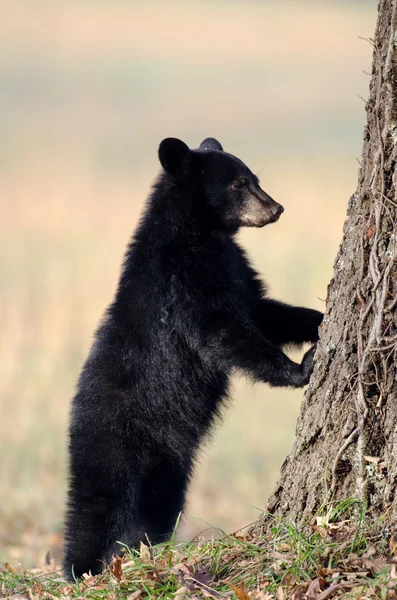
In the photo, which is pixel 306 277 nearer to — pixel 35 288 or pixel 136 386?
pixel 35 288

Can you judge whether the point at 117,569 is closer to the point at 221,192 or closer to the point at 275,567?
the point at 275,567

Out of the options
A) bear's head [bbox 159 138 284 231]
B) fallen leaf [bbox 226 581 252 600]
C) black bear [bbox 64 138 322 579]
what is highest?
bear's head [bbox 159 138 284 231]

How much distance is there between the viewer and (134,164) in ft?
62.1

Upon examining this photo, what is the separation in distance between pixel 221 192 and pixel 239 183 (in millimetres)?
141

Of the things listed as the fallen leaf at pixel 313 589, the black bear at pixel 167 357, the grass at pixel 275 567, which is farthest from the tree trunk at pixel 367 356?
the black bear at pixel 167 357

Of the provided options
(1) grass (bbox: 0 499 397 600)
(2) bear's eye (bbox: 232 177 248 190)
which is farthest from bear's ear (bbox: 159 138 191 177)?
(1) grass (bbox: 0 499 397 600)

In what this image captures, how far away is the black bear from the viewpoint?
4699 mm

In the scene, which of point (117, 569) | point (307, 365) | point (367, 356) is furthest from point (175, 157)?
point (117, 569)

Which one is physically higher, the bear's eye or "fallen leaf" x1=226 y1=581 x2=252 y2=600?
the bear's eye

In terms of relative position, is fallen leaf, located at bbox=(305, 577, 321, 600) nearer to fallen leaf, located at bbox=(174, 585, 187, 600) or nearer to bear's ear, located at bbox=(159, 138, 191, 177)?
fallen leaf, located at bbox=(174, 585, 187, 600)

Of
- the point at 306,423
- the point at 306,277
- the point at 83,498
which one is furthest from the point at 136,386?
the point at 306,277

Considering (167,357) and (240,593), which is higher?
(167,357)

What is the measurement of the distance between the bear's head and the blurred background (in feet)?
3.25

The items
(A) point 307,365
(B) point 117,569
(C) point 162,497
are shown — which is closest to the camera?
(B) point 117,569
